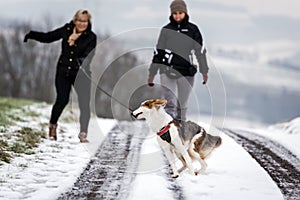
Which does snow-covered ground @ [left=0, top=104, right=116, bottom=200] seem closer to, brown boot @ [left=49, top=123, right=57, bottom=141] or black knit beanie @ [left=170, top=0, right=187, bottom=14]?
brown boot @ [left=49, top=123, right=57, bottom=141]

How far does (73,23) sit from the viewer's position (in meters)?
8.02

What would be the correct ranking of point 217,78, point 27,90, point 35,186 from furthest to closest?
point 27,90, point 217,78, point 35,186

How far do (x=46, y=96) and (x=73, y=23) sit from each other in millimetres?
40997

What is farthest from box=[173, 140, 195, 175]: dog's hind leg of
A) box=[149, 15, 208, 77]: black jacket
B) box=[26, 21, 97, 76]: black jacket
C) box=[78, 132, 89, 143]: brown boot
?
box=[26, 21, 97, 76]: black jacket

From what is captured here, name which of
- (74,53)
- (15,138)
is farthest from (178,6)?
(15,138)

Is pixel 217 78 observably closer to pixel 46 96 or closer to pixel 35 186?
pixel 35 186

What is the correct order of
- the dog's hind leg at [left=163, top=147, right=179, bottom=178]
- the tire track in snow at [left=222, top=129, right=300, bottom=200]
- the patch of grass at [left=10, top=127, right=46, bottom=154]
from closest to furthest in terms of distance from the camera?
the tire track in snow at [left=222, top=129, right=300, bottom=200], the dog's hind leg at [left=163, top=147, right=179, bottom=178], the patch of grass at [left=10, top=127, right=46, bottom=154]

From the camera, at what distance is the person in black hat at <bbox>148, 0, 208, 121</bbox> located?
702 centimetres

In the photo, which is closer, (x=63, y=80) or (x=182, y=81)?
(x=182, y=81)

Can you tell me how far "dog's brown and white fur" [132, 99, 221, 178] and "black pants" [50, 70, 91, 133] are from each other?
99.2 inches

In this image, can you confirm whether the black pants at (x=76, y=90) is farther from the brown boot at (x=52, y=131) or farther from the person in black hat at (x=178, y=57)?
the person in black hat at (x=178, y=57)

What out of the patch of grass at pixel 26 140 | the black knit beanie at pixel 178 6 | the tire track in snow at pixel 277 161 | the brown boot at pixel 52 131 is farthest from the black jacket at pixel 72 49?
the tire track in snow at pixel 277 161

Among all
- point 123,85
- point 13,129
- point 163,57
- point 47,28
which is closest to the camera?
point 163,57

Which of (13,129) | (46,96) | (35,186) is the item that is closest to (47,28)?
(46,96)
